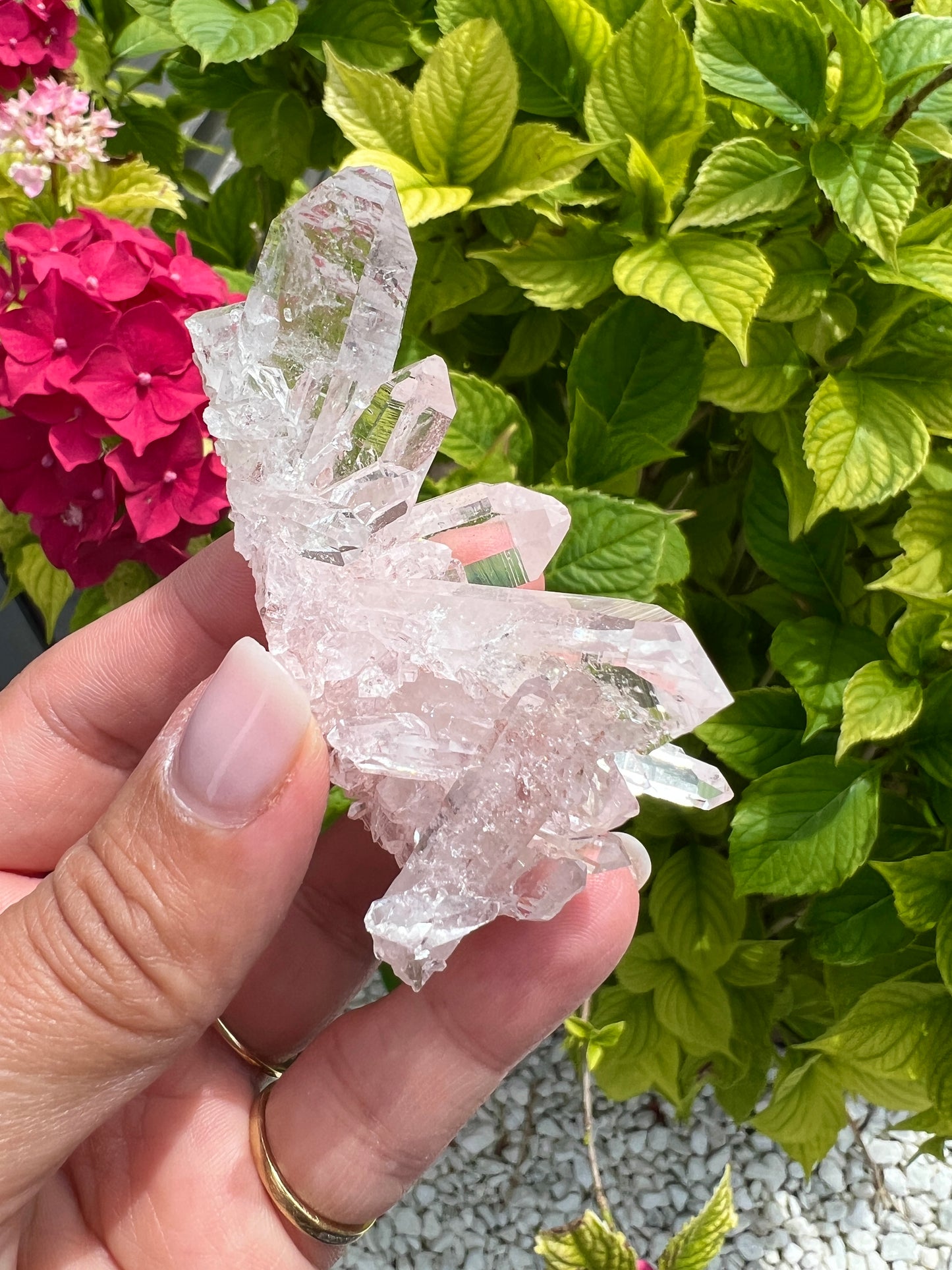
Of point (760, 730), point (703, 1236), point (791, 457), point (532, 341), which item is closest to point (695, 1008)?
point (703, 1236)

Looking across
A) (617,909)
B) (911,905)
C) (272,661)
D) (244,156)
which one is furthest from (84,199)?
(911,905)

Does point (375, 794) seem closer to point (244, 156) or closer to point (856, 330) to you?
point (856, 330)

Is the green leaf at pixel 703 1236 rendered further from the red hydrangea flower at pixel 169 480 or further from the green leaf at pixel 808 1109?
the red hydrangea flower at pixel 169 480

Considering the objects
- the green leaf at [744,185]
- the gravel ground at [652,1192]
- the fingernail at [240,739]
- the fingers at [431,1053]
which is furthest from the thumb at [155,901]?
the gravel ground at [652,1192]

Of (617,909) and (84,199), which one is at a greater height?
(84,199)

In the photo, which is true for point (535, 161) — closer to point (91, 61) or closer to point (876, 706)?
point (876, 706)

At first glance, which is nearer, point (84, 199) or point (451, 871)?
point (451, 871)
